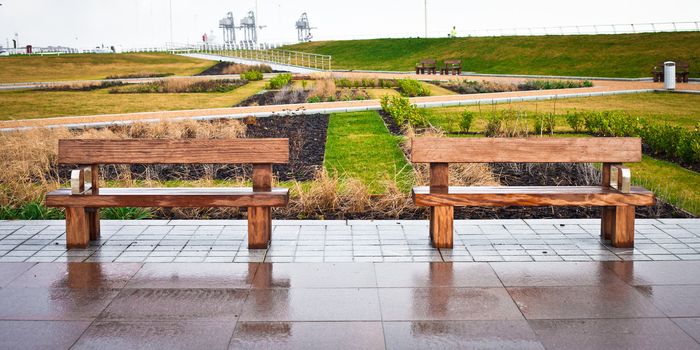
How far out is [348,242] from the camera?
6.30 metres

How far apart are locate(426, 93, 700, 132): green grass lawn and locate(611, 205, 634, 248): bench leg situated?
7770 millimetres

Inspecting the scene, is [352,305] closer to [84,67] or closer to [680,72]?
[680,72]

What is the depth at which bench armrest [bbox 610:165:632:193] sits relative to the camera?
598 centimetres

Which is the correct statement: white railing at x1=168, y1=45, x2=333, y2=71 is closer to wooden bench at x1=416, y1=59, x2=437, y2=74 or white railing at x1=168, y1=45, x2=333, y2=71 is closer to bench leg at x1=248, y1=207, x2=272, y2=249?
wooden bench at x1=416, y1=59, x2=437, y2=74

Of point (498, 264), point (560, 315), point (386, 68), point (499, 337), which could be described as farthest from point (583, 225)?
point (386, 68)

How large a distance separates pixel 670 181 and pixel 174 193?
21.9 feet

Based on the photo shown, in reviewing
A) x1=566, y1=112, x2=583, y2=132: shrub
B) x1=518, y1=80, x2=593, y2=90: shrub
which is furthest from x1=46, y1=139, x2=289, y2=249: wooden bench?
x1=518, y1=80, x2=593, y2=90: shrub

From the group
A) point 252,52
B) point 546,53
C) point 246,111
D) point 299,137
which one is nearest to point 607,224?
point 299,137

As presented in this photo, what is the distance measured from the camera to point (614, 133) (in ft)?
41.8

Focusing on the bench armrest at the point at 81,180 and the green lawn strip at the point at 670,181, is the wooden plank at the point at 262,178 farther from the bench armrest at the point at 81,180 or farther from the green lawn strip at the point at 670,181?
the green lawn strip at the point at 670,181

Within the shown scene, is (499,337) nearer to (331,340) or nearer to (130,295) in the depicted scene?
(331,340)

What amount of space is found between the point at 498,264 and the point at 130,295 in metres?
2.75

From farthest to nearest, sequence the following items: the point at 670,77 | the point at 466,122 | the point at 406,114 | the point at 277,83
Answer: the point at 277,83
the point at 670,77
the point at 406,114
the point at 466,122

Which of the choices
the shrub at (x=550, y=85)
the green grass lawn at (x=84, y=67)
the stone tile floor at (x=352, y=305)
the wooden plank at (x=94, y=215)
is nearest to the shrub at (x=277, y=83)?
the shrub at (x=550, y=85)
